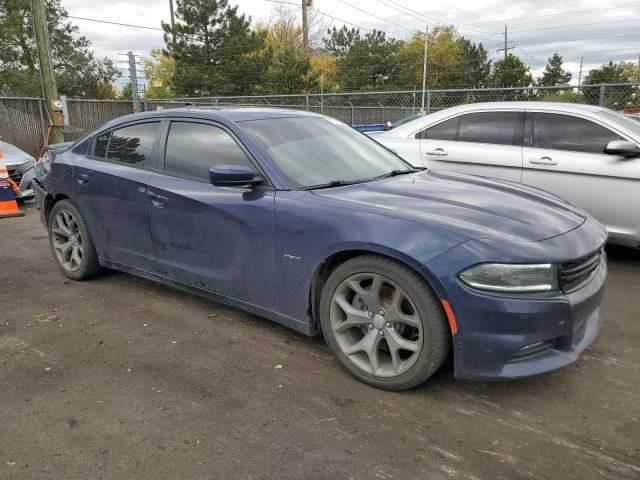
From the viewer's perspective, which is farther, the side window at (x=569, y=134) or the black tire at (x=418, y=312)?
the side window at (x=569, y=134)

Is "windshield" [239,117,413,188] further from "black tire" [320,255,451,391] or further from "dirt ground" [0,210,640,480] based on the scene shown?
"dirt ground" [0,210,640,480]

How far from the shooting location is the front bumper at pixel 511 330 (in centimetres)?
247

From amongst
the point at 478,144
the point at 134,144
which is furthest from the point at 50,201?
the point at 478,144

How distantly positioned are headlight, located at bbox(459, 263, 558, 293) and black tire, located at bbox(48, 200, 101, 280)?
3.41 m

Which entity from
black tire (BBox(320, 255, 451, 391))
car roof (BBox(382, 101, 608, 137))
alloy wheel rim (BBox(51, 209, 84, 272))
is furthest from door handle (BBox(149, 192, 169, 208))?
car roof (BBox(382, 101, 608, 137))

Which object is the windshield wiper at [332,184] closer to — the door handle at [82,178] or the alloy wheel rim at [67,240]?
the door handle at [82,178]

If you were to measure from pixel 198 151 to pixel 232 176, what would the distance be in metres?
0.71

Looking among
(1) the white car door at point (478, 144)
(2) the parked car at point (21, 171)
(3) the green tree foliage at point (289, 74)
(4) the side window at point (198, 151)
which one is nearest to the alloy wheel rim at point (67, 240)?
(4) the side window at point (198, 151)

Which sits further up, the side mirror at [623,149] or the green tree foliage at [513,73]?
the green tree foliage at [513,73]

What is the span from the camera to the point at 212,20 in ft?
114

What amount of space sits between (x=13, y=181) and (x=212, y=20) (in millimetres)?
29245

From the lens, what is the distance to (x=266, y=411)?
2703 mm

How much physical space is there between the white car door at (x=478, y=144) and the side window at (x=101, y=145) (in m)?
3.43

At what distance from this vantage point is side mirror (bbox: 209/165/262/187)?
10.3ft
